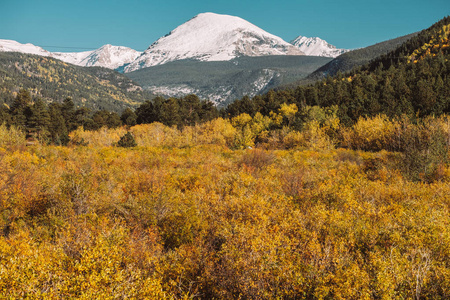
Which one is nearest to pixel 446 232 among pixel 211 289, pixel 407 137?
pixel 211 289

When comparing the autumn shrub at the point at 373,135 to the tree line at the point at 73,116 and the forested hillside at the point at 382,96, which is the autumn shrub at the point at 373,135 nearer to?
the forested hillside at the point at 382,96

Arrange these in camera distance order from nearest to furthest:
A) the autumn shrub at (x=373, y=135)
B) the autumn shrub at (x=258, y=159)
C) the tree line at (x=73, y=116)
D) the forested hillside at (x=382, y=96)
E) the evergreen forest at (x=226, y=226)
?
the evergreen forest at (x=226, y=226) < the autumn shrub at (x=258, y=159) < the autumn shrub at (x=373, y=135) < the tree line at (x=73, y=116) < the forested hillside at (x=382, y=96)

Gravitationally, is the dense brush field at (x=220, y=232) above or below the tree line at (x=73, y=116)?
below

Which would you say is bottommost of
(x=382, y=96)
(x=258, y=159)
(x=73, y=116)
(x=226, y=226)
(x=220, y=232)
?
(x=258, y=159)

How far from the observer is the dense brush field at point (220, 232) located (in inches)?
390

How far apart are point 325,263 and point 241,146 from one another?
71083 millimetres

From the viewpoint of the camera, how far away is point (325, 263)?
12.1m

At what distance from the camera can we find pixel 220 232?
572 inches

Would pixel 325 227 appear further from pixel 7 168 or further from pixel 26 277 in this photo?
pixel 7 168

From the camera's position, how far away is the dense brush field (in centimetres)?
990

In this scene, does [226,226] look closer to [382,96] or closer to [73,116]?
[382,96]

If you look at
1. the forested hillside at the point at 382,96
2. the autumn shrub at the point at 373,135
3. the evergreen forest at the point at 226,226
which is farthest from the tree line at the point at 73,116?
the autumn shrub at the point at 373,135

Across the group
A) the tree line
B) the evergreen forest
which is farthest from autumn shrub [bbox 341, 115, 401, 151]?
the tree line

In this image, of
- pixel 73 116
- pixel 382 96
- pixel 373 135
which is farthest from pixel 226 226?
pixel 73 116
